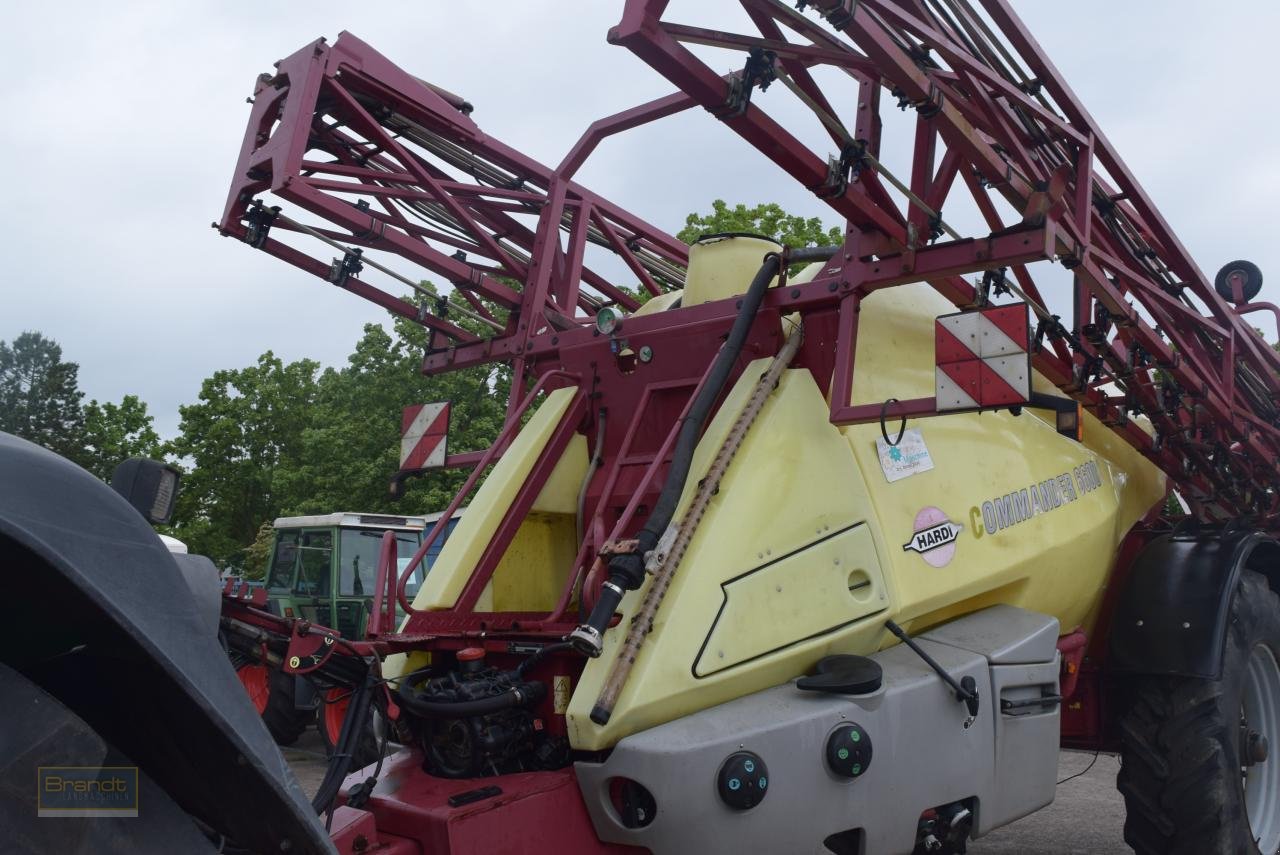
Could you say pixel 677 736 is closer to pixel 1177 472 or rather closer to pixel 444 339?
pixel 444 339

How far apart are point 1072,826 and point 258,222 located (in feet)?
18.7

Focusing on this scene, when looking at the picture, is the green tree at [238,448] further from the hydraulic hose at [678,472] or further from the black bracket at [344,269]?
the hydraulic hose at [678,472]

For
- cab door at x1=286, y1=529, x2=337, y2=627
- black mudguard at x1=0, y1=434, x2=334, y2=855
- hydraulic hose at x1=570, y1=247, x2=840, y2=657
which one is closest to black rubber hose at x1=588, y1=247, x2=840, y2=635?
hydraulic hose at x1=570, y1=247, x2=840, y2=657

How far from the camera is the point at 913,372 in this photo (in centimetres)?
385

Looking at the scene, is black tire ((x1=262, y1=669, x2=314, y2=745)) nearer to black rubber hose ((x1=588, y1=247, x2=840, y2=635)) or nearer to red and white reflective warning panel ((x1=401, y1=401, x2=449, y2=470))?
red and white reflective warning panel ((x1=401, y1=401, x2=449, y2=470))

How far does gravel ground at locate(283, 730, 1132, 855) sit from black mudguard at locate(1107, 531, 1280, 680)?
150cm

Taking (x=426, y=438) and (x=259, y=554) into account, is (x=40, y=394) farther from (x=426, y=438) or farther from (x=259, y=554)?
(x=426, y=438)

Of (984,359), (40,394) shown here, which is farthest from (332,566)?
(40,394)

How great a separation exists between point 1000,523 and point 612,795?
6.20 ft

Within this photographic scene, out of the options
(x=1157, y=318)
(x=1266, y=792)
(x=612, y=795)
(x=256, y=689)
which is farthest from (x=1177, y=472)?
(x=256, y=689)

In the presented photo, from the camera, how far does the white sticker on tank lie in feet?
11.6

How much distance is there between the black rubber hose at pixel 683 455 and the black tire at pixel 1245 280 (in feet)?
10.9

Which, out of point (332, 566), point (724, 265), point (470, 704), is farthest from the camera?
point (332, 566)

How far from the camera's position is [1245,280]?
5824 millimetres
